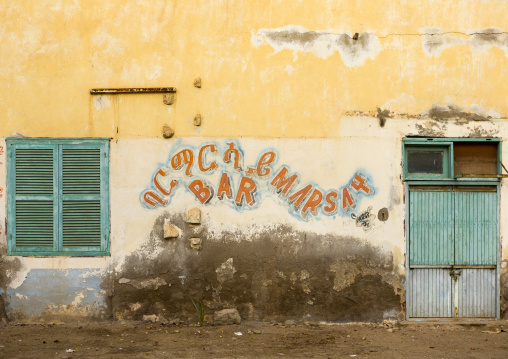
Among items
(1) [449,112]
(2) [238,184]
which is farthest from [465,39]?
(2) [238,184]

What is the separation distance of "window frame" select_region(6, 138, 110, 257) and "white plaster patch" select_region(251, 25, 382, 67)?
2.40 m

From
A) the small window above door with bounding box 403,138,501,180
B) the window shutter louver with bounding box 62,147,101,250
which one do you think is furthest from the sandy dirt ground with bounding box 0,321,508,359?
the small window above door with bounding box 403,138,501,180

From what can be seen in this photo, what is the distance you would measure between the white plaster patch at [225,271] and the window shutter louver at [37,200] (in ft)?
6.63

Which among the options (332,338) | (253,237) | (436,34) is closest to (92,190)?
(253,237)

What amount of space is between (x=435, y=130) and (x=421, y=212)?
3.26 feet

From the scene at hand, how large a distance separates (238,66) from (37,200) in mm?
2893

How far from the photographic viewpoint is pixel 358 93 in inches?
282

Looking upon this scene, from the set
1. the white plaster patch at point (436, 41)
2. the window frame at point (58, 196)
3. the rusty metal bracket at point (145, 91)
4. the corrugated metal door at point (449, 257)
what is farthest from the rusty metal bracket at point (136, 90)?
the corrugated metal door at point (449, 257)

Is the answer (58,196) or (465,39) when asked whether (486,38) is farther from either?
(58,196)

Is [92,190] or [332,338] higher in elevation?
[92,190]

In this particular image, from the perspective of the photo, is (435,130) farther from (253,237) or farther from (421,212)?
A: (253,237)

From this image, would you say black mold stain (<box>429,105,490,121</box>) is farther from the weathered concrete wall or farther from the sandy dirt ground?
the sandy dirt ground

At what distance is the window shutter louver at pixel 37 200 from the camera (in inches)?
283

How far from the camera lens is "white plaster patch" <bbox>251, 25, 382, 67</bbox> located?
7176 millimetres
